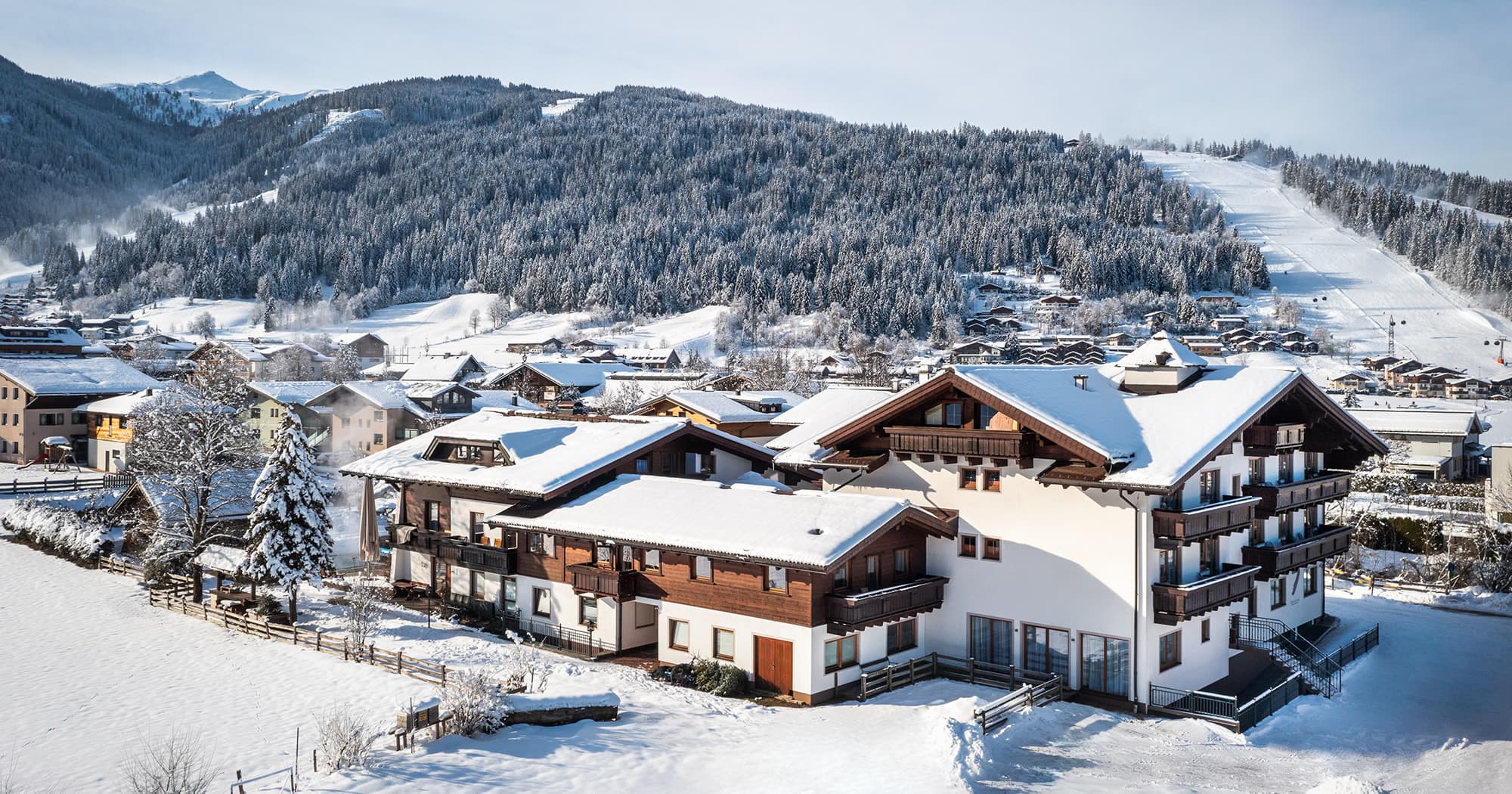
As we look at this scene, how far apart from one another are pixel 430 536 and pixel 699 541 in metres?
14.1

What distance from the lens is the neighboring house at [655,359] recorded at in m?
155

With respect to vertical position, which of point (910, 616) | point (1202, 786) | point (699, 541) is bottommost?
point (1202, 786)

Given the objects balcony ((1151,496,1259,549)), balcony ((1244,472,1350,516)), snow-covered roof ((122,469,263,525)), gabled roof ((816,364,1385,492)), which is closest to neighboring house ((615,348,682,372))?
snow-covered roof ((122,469,263,525))

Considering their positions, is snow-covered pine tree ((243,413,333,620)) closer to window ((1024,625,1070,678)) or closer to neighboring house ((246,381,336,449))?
window ((1024,625,1070,678))

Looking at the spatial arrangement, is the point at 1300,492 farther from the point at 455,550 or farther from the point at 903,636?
the point at 455,550

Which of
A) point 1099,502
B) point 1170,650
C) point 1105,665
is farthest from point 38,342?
point 1170,650

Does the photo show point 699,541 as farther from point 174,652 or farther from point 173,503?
point 173,503

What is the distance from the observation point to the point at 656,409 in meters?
64.8

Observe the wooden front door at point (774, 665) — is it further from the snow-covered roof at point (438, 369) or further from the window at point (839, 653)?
the snow-covered roof at point (438, 369)

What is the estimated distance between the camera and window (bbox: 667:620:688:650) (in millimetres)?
30625

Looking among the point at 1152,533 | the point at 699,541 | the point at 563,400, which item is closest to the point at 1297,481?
the point at 1152,533

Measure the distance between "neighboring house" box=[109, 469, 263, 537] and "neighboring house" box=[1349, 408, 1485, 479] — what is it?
70.2 meters

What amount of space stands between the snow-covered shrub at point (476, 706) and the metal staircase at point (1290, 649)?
2251cm

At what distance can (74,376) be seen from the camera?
255ft
